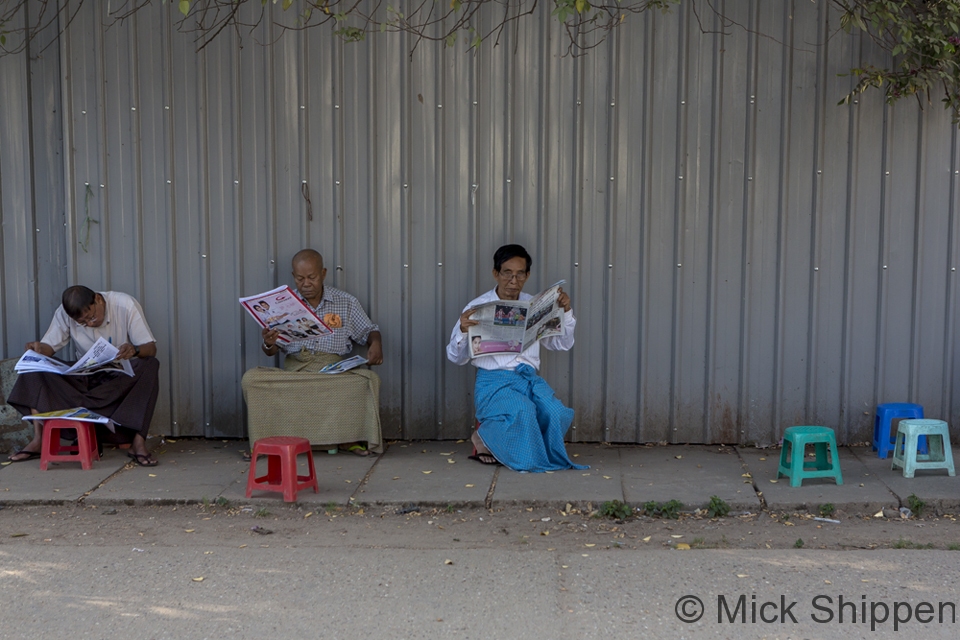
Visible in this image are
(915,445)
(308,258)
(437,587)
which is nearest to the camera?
(437,587)

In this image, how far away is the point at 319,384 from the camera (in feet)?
18.6

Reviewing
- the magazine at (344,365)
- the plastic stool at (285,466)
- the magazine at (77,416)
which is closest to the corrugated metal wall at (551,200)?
the magazine at (344,365)

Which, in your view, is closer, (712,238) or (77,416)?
(77,416)

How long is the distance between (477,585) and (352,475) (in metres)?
1.76

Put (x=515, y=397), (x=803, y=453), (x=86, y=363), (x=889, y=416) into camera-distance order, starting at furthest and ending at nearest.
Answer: (x=889, y=416) → (x=515, y=397) → (x=86, y=363) → (x=803, y=453)

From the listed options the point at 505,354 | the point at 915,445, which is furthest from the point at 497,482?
the point at 915,445

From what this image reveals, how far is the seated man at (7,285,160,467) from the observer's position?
17.9ft

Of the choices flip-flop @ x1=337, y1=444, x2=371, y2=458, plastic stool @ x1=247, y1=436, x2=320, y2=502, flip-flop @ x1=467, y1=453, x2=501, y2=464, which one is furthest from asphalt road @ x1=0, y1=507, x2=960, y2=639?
flip-flop @ x1=337, y1=444, x2=371, y2=458

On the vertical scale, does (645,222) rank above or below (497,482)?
above

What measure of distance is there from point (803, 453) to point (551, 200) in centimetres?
213

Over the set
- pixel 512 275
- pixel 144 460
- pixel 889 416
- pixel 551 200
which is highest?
pixel 551 200

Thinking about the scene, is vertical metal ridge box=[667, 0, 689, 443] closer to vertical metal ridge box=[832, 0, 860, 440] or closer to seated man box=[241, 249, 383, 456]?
vertical metal ridge box=[832, 0, 860, 440]

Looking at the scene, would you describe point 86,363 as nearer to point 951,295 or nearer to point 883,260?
point 883,260

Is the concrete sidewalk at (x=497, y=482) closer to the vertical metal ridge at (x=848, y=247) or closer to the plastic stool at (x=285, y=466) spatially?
the plastic stool at (x=285, y=466)
